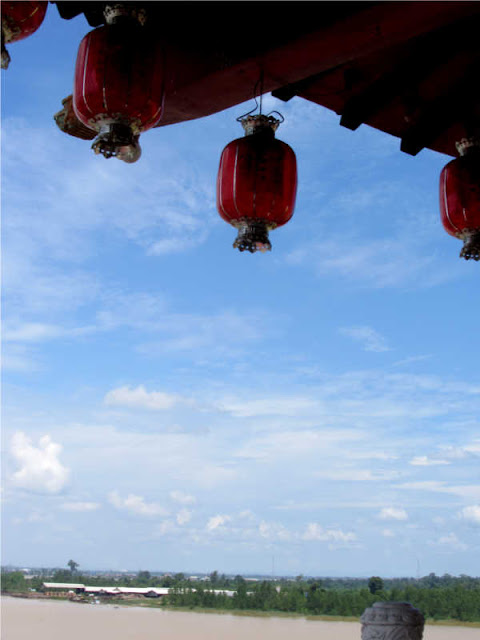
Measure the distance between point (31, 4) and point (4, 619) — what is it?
32581mm

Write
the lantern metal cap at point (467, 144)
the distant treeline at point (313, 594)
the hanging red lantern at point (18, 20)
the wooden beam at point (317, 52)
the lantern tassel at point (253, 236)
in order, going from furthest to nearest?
the distant treeline at point (313, 594), the lantern metal cap at point (467, 144), the lantern tassel at point (253, 236), the wooden beam at point (317, 52), the hanging red lantern at point (18, 20)

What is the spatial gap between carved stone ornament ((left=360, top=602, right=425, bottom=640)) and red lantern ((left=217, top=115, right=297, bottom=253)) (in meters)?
1.03

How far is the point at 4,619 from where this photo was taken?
2892cm

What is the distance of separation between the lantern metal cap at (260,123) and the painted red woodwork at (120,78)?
51cm

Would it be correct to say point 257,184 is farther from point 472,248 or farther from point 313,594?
point 313,594

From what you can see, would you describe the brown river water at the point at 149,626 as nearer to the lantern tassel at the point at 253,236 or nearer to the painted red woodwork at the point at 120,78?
the lantern tassel at the point at 253,236

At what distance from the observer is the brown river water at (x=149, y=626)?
24.3m

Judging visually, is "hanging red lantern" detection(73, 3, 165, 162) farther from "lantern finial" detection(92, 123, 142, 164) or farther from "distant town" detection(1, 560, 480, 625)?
"distant town" detection(1, 560, 480, 625)

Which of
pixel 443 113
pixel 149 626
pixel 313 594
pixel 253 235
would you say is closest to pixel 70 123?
pixel 253 235

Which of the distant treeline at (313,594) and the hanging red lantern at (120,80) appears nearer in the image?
the hanging red lantern at (120,80)

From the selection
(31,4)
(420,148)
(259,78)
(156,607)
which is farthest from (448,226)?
(156,607)

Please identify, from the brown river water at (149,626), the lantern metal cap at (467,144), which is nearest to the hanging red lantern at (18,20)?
the lantern metal cap at (467,144)

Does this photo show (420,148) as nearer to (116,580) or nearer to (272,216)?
(272,216)

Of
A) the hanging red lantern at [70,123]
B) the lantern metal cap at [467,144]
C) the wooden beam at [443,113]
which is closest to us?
the hanging red lantern at [70,123]
